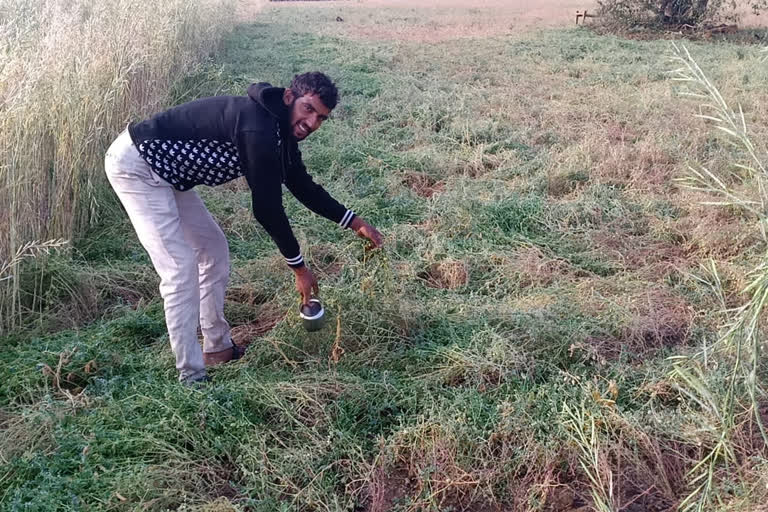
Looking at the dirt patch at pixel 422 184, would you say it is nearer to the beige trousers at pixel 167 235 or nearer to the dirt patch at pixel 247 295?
the dirt patch at pixel 247 295

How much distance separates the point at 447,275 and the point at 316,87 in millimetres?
1791

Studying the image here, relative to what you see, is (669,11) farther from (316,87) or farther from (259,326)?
(316,87)

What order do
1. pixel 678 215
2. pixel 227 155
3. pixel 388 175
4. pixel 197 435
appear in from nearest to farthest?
pixel 197 435
pixel 227 155
pixel 678 215
pixel 388 175

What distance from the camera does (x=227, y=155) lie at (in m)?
2.69

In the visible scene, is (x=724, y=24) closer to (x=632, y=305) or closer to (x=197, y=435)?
(x=632, y=305)

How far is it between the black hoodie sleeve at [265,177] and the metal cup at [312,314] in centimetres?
33

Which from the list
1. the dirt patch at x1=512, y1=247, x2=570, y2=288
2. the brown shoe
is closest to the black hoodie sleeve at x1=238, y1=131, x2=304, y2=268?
the brown shoe

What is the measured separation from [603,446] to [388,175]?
370 cm

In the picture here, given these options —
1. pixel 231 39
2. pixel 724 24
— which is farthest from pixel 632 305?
pixel 724 24

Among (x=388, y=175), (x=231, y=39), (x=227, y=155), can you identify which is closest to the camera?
(x=227, y=155)

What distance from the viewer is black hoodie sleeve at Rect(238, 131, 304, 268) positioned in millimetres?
2512

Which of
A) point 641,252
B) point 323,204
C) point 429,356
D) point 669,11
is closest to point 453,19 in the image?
point 669,11

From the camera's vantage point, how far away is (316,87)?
2.52m

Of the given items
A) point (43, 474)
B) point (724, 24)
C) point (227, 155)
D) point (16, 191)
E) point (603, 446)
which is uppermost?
point (724, 24)
